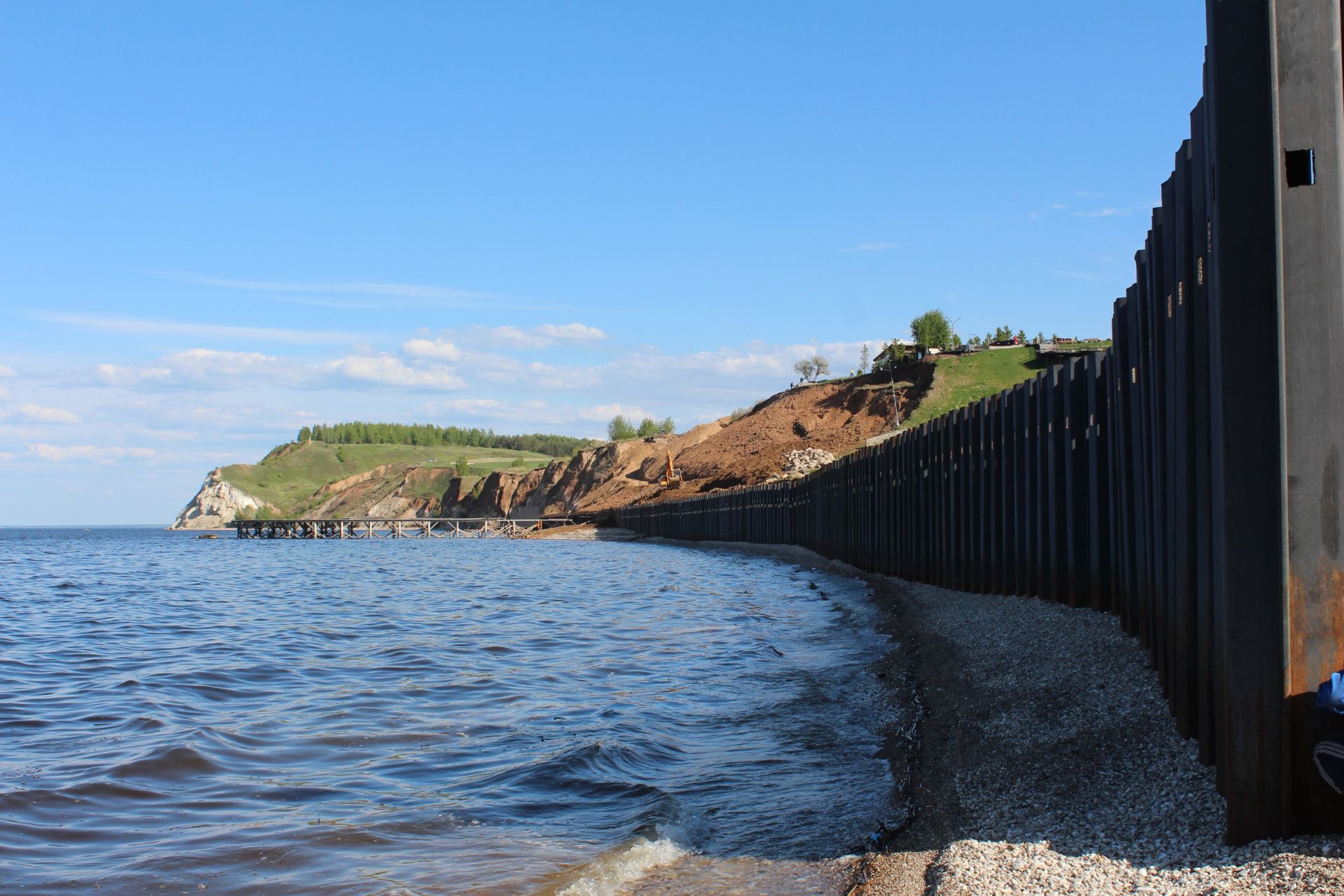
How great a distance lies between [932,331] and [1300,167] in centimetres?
7948

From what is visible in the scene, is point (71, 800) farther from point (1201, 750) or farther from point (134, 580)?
point (134, 580)

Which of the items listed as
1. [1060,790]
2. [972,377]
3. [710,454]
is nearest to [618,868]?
[1060,790]

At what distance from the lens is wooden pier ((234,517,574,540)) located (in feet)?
302

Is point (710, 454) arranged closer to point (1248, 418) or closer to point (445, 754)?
point (445, 754)

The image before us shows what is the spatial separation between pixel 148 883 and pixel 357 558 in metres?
47.1

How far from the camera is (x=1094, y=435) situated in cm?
873

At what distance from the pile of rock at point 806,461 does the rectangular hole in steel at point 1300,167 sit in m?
50.0

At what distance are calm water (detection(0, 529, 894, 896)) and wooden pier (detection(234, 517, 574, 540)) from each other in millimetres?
70241

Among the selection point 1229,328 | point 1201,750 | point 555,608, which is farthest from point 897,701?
point 555,608

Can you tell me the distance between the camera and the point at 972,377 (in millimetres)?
66625

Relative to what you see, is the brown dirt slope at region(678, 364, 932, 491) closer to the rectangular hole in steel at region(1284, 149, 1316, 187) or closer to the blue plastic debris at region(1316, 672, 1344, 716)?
the rectangular hole in steel at region(1284, 149, 1316, 187)

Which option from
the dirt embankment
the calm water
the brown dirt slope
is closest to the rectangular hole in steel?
the calm water

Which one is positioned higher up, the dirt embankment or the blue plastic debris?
the dirt embankment

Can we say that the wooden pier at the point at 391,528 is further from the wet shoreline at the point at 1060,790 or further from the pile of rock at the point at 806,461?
the wet shoreline at the point at 1060,790
